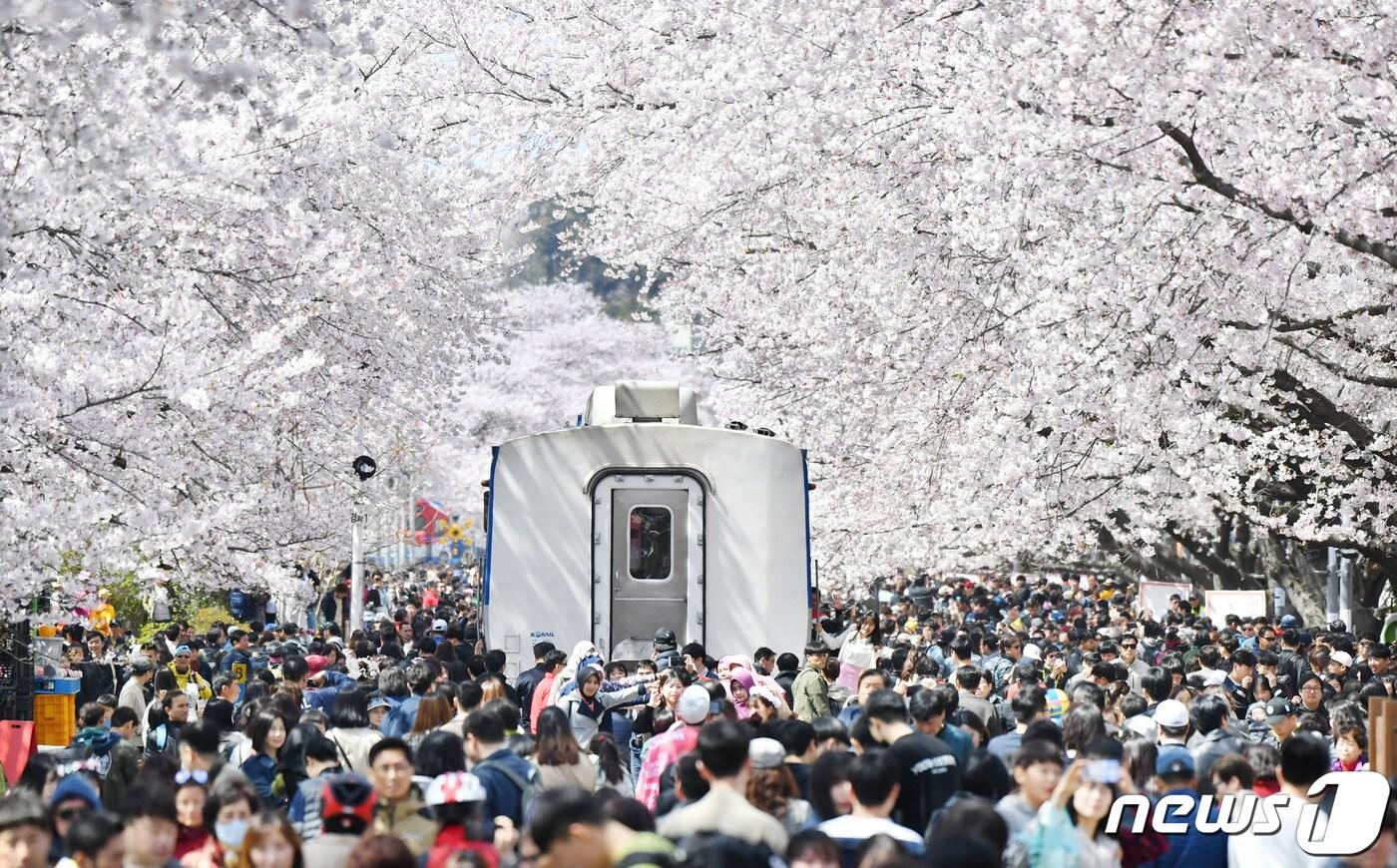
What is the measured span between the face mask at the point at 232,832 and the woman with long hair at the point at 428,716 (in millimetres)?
3206

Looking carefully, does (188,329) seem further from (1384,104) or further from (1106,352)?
(1384,104)

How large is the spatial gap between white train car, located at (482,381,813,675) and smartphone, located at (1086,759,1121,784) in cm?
962

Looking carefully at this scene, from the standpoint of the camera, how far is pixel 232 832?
7.36 meters

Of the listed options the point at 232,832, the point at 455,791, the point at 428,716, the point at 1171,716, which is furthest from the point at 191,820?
the point at 1171,716

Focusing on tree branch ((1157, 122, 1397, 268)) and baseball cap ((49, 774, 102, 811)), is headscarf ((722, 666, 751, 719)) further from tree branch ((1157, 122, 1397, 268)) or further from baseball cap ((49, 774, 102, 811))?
baseball cap ((49, 774, 102, 811))

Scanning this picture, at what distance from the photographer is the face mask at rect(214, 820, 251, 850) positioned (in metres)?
7.30

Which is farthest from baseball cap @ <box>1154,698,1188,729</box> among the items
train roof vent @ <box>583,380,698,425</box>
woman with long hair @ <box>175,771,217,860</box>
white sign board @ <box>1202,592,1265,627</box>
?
white sign board @ <box>1202,592,1265,627</box>

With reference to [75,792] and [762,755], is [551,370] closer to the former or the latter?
[75,792]

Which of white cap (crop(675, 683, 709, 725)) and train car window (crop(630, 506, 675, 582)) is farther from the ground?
train car window (crop(630, 506, 675, 582))

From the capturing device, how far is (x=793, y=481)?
1717 centimetres

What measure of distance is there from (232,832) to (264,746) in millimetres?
2816

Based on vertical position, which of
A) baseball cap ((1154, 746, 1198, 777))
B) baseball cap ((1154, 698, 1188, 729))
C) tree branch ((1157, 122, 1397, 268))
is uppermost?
tree branch ((1157, 122, 1397, 268))

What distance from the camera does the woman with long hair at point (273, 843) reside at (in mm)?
6789

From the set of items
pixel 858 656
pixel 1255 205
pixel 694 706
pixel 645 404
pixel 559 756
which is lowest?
pixel 559 756
